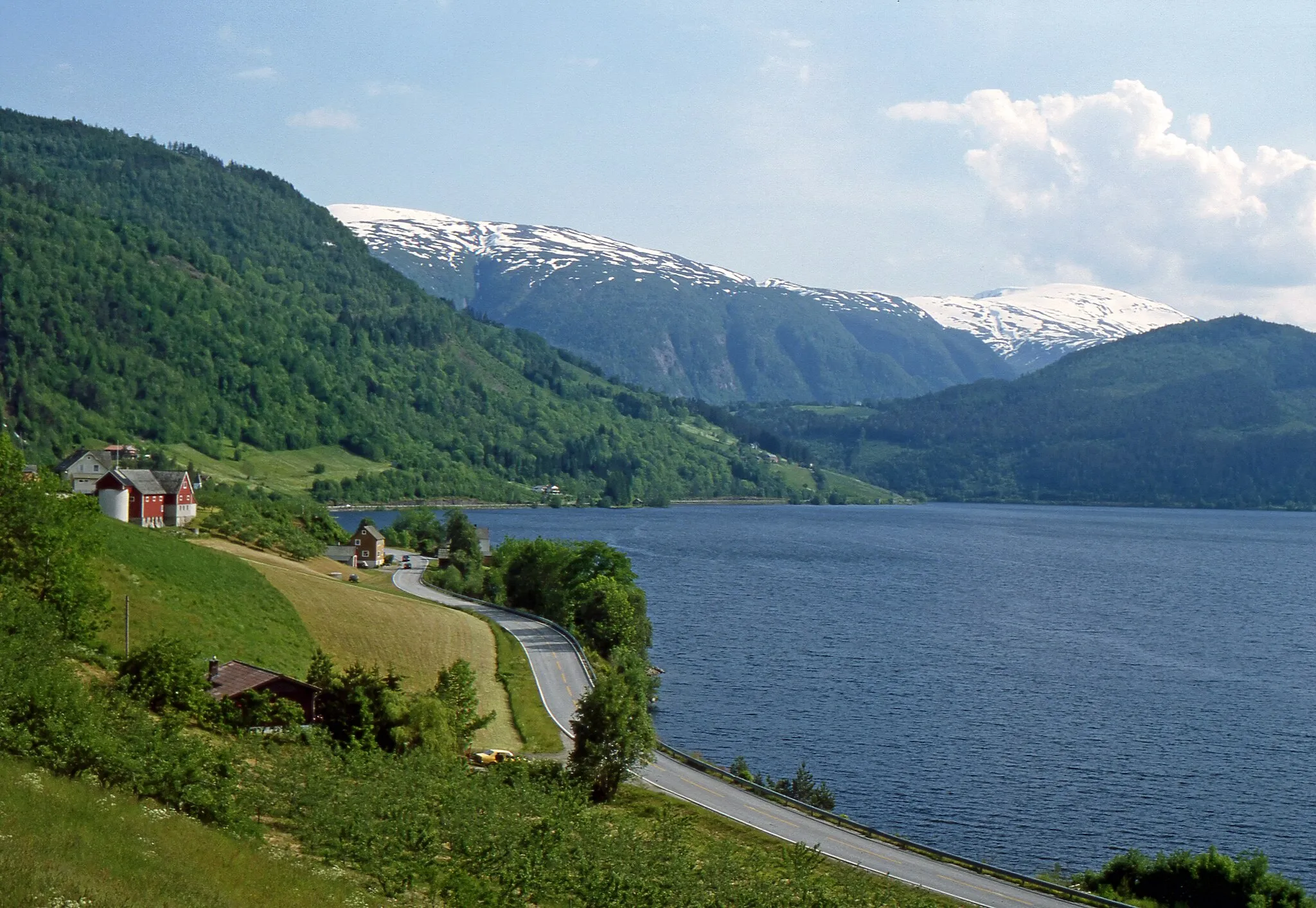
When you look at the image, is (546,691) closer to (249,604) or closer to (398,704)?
(249,604)

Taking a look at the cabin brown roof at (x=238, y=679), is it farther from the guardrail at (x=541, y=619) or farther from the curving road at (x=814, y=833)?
the guardrail at (x=541, y=619)

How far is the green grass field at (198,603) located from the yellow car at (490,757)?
11.3 metres

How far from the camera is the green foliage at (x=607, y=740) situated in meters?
46.0

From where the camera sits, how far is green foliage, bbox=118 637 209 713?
4153cm

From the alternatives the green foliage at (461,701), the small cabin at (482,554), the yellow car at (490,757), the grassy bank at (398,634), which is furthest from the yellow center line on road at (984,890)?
the small cabin at (482,554)

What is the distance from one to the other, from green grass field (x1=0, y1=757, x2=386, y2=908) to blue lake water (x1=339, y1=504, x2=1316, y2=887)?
1498 inches

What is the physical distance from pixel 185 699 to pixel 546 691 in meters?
27.9

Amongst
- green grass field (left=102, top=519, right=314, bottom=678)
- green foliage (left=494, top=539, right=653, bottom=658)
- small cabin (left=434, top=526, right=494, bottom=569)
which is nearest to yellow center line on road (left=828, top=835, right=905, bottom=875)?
green grass field (left=102, top=519, right=314, bottom=678)

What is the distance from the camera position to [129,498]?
335 feet

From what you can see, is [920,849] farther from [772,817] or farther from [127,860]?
[127,860]

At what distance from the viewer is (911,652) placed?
104875mm

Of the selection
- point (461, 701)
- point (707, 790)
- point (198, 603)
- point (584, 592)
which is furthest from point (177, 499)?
point (707, 790)

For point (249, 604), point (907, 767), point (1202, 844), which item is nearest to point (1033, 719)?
point (907, 767)

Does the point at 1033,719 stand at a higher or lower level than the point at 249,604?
lower
